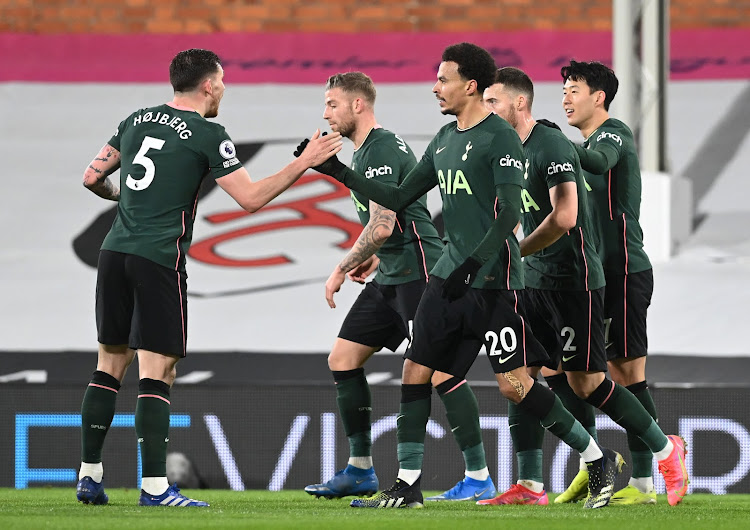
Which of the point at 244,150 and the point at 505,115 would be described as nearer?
the point at 505,115

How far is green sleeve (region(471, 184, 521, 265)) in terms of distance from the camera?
4527 mm

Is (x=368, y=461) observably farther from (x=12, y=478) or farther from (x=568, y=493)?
(x=12, y=478)

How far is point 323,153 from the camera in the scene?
15.9 ft

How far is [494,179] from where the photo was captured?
467 centimetres

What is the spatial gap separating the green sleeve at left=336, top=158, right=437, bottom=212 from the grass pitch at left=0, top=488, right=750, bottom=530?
1209mm

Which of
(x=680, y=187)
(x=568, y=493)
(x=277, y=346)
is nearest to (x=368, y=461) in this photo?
(x=568, y=493)

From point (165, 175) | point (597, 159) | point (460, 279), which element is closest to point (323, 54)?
point (597, 159)

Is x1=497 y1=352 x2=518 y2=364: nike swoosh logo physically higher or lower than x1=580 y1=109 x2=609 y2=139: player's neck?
lower

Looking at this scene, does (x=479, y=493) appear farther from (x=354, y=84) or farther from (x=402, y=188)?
(x=354, y=84)

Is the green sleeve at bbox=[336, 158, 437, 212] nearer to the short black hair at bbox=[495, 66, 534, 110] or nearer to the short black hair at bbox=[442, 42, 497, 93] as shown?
the short black hair at bbox=[442, 42, 497, 93]

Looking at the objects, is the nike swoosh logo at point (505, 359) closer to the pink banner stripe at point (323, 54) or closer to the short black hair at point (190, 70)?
the short black hair at point (190, 70)

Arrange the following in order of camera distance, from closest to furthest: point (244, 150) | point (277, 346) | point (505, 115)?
point (505, 115) < point (277, 346) < point (244, 150)

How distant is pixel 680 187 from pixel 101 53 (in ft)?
16.4

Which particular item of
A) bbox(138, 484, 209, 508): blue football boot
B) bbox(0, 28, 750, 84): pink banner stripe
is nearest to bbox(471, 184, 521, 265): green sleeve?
bbox(138, 484, 209, 508): blue football boot
